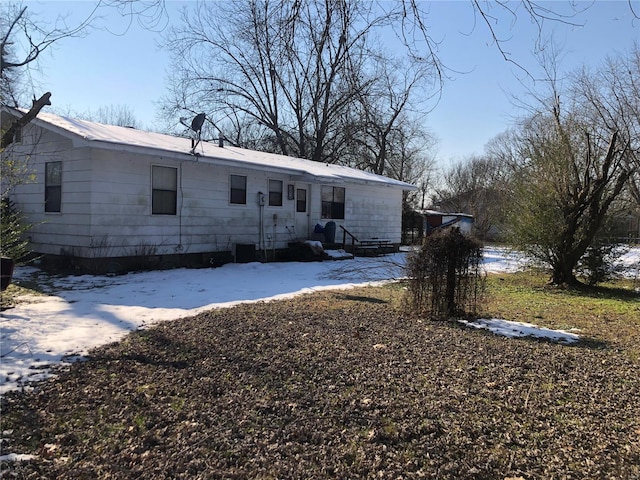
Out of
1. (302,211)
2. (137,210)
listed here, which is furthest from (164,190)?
(302,211)

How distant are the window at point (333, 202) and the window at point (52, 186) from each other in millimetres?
8010

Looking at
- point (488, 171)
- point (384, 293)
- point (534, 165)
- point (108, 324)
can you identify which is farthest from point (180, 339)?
point (488, 171)

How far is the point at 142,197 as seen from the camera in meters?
10.8

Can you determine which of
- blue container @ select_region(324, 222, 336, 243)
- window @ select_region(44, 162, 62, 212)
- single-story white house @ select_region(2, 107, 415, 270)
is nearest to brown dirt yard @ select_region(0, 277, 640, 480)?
single-story white house @ select_region(2, 107, 415, 270)

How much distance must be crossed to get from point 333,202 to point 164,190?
6.72 m

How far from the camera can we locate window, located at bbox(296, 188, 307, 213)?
15.3 metres

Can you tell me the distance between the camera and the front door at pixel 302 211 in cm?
1520

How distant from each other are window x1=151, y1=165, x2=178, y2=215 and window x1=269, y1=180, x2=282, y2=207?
3315mm

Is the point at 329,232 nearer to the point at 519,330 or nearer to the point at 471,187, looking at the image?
the point at 519,330

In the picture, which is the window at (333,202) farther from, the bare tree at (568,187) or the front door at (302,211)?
the bare tree at (568,187)

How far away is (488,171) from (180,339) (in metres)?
40.9

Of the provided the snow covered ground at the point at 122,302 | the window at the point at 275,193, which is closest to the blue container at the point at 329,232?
the window at the point at 275,193

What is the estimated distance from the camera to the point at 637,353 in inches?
198

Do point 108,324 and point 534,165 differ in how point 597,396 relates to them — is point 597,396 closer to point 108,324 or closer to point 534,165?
point 108,324
